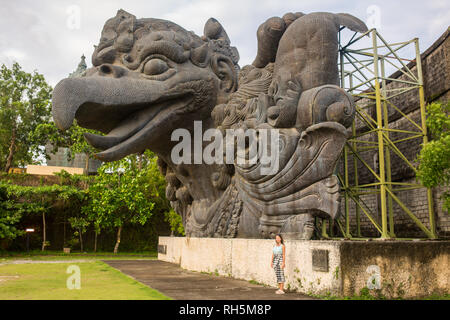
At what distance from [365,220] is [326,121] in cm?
945

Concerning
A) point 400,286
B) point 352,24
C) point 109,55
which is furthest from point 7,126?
point 400,286

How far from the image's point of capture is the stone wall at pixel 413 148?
33.3 feet

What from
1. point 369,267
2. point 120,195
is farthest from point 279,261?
point 120,195

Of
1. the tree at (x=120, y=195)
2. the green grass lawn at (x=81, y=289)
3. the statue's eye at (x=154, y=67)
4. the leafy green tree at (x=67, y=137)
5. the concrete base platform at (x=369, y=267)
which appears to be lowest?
the green grass lawn at (x=81, y=289)

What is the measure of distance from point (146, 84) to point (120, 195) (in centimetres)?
1033

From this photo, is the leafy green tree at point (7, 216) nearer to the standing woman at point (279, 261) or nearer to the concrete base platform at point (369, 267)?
the concrete base platform at point (369, 267)

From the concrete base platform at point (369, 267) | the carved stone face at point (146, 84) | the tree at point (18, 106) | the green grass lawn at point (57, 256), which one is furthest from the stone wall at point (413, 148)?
the tree at point (18, 106)

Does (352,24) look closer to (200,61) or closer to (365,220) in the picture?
(200,61)

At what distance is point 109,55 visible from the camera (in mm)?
6824

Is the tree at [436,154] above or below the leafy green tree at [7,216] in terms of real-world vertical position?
above

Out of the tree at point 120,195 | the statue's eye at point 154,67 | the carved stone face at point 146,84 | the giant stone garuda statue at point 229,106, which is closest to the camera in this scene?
the giant stone garuda statue at point 229,106

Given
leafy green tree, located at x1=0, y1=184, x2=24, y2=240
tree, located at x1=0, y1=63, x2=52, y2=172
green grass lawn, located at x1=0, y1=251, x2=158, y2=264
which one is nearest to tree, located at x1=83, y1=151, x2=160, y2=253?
green grass lawn, located at x1=0, y1=251, x2=158, y2=264

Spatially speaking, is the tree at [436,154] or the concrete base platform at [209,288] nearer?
the concrete base platform at [209,288]

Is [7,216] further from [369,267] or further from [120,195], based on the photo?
[369,267]
